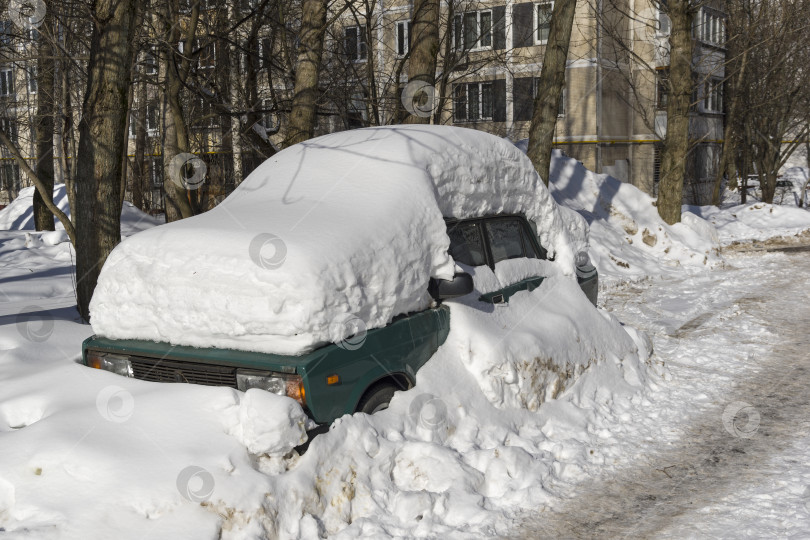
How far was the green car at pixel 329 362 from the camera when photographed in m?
4.44

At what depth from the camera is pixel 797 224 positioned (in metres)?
21.8

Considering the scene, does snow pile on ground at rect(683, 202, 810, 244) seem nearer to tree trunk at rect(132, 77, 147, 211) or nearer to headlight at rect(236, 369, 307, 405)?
tree trunk at rect(132, 77, 147, 211)

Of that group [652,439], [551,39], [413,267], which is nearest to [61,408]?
[413,267]

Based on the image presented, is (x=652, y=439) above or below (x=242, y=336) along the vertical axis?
below

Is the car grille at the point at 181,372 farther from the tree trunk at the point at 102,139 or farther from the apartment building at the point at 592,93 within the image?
the apartment building at the point at 592,93

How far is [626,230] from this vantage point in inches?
693

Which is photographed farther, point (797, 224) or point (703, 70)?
point (703, 70)

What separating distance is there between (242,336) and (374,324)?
2.77 ft

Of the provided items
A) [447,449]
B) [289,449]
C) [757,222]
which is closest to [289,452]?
[289,449]

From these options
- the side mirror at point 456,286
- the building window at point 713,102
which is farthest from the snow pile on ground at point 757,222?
the side mirror at point 456,286

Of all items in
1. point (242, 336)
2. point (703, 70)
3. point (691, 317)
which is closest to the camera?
point (242, 336)

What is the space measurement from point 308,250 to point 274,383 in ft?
2.69

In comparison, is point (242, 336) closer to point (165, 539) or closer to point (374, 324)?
point (374, 324)

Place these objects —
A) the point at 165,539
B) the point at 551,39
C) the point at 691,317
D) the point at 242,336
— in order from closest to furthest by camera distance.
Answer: the point at 165,539
the point at 242,336
the point at 691,317
the point at 551,39
